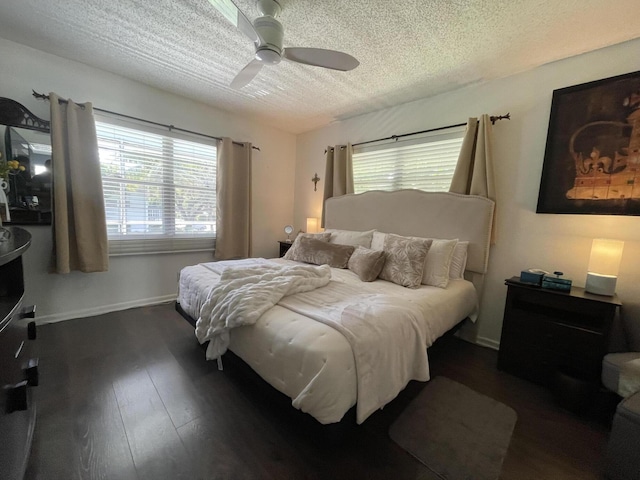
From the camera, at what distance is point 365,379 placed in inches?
47.3

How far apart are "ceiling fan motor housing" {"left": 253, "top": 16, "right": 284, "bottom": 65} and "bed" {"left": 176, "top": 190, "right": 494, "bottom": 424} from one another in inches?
60.8

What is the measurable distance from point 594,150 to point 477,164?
0.77m

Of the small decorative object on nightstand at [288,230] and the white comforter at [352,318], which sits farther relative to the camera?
the small decorative object on nightstand at [288,230]

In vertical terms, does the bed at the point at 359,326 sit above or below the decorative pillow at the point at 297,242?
below

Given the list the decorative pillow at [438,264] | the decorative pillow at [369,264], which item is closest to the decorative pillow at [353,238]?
the decorative pillow at [369,264]

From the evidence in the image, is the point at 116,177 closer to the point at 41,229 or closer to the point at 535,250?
the point at 41,229

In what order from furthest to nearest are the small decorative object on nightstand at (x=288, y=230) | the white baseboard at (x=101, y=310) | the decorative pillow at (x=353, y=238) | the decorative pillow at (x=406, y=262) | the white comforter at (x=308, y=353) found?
the small decorative object on nightstand at (x=288, y=230) < the decorative pillow at (x=353, y=238) < the white baseboard at (x=101, y=310) < the decorative pillow at (x=406, y=262) < the white comforter at (x=308, y=353)

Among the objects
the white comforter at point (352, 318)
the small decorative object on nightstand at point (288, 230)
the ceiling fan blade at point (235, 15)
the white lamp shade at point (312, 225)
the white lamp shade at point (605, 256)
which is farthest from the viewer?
the small decorative object on nightstand at point (288, 230)

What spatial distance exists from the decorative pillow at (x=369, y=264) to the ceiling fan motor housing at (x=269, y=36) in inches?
67.8

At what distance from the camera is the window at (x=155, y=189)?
111 inches

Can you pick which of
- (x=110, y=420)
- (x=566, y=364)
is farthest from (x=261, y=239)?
(x=566, y=364)

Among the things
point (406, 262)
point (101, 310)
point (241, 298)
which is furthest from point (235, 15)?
point (101, 310)

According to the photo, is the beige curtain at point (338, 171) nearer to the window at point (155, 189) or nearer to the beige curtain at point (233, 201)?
the beige curtain at point (233, 201)

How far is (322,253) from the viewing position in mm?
2752
